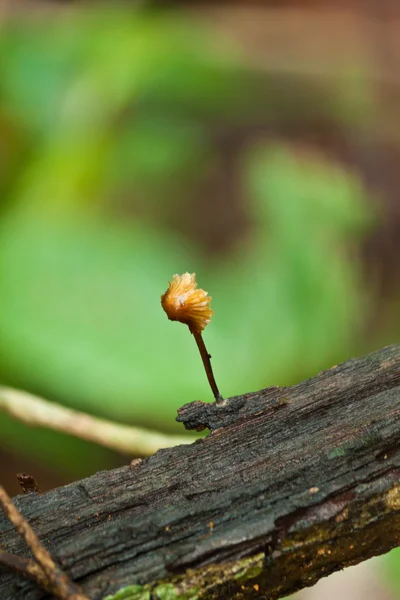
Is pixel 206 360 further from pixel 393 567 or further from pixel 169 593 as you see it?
pixel 393 567

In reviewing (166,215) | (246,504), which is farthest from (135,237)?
(246,504)

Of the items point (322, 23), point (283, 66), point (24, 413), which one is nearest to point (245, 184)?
point (283, 66)

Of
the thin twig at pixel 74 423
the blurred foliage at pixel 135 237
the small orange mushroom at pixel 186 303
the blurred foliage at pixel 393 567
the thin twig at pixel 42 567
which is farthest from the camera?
the blurred foliage at pixel 135 237

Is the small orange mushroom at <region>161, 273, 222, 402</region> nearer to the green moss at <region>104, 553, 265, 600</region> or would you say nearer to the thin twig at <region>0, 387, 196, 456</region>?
the green moss at <region>104, 553, 265, 600</region>

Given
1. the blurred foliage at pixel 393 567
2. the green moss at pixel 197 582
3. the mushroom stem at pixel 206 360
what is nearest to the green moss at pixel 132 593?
the green moss at pixel 197 582

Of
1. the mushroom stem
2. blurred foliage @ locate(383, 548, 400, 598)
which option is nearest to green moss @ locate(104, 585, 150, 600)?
the mushroom stem

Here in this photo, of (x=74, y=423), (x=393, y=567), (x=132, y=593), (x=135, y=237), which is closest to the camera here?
(x=132, y=593)

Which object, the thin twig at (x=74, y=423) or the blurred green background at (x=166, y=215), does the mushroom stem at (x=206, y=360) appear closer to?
the thin twig at (x=74, y=423)
